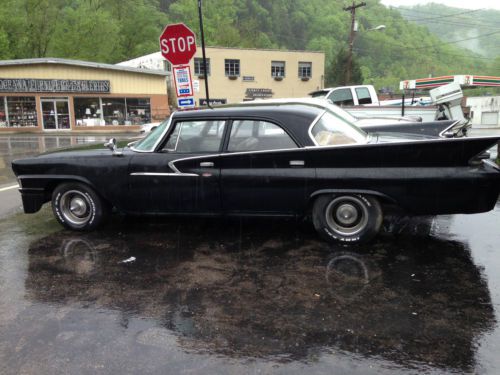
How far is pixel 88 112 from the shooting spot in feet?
108

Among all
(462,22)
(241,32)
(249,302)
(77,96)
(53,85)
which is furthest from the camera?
(462,22)

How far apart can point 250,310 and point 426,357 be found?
1.26 meters

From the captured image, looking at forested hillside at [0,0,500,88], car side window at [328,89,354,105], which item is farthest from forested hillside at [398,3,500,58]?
car side window at [328,89,354,105]

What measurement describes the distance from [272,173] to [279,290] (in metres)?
1.37

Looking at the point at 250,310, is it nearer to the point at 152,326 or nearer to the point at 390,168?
the point at 152,326

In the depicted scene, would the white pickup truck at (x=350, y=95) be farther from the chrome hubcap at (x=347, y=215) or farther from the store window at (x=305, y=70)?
the store window at (x=305, y=70)

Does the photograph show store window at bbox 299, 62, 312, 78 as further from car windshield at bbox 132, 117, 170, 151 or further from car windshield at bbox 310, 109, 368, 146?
car windshield at bbox 132, 117, 170, 151

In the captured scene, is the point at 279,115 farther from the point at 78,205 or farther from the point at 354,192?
the point at 78,205

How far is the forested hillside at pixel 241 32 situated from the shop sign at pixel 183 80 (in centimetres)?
4320

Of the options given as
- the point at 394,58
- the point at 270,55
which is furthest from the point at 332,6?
the point at 270,55

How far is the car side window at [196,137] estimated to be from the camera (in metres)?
4.91

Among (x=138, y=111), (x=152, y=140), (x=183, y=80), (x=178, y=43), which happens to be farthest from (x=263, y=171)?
(x=138, y=111)

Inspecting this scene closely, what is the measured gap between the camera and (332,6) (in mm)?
89125

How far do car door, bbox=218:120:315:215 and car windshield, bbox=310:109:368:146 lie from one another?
27 cm
